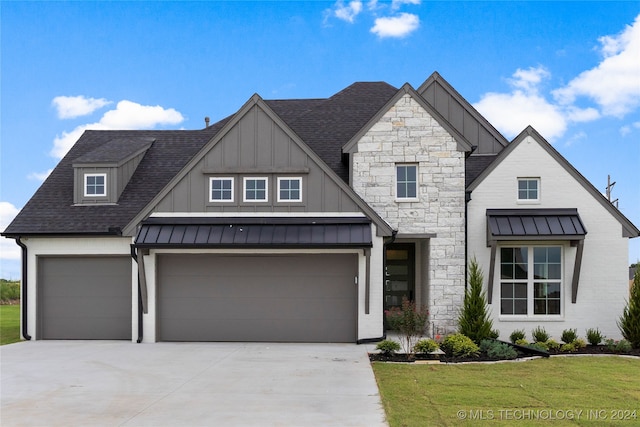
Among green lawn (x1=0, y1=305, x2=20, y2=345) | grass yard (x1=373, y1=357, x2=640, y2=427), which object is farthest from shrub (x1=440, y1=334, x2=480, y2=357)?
green lawn (x1=0, y1=305, x2=20, y2=345)

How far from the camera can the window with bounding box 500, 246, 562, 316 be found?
56.2ft

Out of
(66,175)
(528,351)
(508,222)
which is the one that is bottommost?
(528,351)

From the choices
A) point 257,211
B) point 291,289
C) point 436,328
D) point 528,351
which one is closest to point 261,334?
point 291,289

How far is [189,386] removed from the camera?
10398mm

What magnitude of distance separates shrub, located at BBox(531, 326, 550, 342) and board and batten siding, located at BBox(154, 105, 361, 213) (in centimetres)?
652

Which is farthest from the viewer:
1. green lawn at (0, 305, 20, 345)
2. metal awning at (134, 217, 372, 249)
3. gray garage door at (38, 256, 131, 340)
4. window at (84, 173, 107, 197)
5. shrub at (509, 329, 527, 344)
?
window at (84, 173, 107, 197)

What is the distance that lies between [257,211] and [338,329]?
397 cm

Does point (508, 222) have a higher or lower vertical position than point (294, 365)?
higher

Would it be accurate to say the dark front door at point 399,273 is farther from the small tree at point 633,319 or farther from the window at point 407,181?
the small tree at point 633,319

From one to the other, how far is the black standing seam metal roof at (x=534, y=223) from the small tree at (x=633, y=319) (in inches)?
75.5

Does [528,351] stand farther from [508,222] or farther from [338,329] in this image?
[338,329]

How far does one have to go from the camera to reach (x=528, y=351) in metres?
14.6

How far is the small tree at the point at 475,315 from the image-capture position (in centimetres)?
1588

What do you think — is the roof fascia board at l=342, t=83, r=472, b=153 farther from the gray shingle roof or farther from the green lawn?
the green lawn
